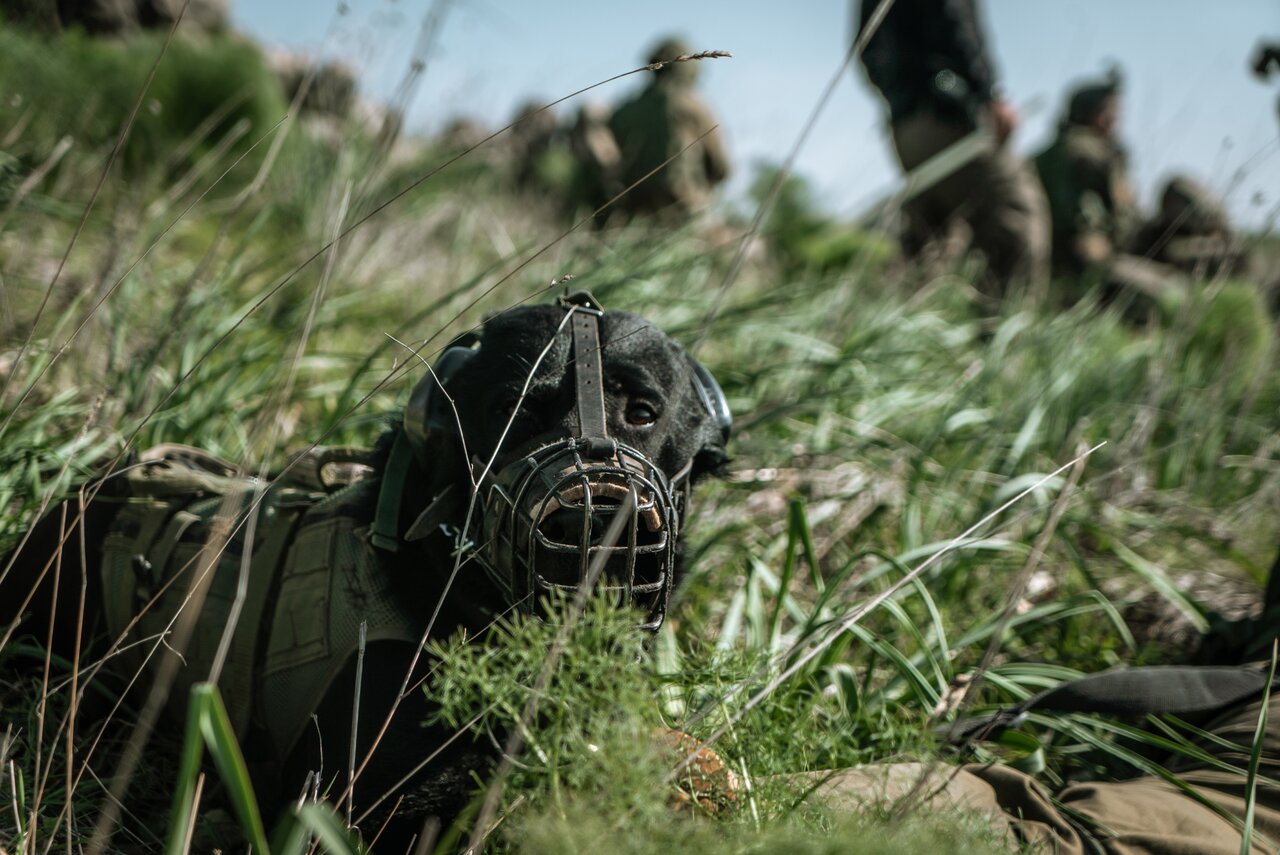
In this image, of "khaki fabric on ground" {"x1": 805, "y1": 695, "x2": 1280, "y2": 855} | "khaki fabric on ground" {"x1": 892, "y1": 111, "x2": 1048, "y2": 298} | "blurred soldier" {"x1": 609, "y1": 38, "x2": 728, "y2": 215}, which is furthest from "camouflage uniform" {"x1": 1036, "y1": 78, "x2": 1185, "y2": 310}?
"khaki fabric on ground" {"x1": 805, "y1": 695, "x2": 1280, "y2": 855}

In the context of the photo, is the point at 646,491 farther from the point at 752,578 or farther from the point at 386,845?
the point at 752,578

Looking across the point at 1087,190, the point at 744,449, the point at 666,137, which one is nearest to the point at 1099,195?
the point at 1087,190

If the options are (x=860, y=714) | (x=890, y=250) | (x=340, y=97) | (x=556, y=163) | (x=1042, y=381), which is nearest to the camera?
(x=860, y=714)

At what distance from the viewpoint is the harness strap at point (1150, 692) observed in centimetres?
216

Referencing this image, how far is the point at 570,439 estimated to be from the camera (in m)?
1.63

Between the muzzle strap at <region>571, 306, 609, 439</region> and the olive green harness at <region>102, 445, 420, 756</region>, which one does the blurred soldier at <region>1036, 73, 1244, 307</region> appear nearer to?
the muzzle strap at <region>571, 306, 609, 439</region>

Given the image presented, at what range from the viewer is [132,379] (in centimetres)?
266

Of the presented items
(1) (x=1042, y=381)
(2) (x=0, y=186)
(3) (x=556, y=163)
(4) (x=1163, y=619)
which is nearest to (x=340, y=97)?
(2) (x=0, y=186)

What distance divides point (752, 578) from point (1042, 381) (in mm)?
1878

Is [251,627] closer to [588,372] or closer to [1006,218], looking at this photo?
[588,372]

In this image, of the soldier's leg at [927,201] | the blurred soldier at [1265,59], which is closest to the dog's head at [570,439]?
the blurred soldier at [1265,59]

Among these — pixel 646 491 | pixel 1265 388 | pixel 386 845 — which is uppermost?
pixel 646 491

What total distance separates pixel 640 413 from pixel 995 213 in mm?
4806

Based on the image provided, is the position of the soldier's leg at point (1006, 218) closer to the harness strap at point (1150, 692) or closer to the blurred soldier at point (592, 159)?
the blurred soldier at point (592, 159)
